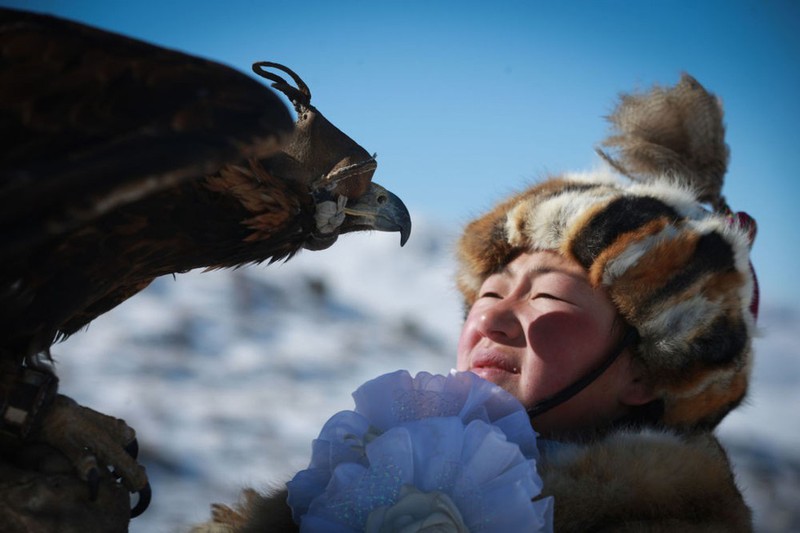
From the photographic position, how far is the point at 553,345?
2334 mm

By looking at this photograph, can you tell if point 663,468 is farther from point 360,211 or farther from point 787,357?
point 787,357

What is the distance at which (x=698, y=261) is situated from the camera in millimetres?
2367

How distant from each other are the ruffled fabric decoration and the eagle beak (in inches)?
21.4

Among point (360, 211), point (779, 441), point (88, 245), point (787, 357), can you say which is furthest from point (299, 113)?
point (787, 357)

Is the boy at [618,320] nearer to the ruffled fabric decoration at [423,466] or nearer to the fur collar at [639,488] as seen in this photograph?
the fur collar at [639,488]

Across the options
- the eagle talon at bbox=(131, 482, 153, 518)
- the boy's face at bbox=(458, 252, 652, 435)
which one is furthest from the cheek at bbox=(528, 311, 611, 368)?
the eagle talon at bbox=(131, 482, 153, 518)

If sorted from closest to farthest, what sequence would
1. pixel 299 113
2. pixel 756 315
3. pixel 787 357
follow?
pixel 299 113 → pixel 756 315 → pixel 787 357

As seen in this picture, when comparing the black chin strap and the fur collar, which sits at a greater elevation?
the black chin strap

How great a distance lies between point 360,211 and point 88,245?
0.83m

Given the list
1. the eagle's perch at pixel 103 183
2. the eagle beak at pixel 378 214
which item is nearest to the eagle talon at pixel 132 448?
the eagle's perch at pixel 103 183

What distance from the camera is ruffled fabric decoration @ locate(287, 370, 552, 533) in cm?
171

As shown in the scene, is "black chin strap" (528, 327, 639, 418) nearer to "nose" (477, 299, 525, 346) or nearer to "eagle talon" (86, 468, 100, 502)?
"nose" (477, 299, 525, 346)

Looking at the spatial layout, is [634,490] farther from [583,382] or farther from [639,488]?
[583,382]

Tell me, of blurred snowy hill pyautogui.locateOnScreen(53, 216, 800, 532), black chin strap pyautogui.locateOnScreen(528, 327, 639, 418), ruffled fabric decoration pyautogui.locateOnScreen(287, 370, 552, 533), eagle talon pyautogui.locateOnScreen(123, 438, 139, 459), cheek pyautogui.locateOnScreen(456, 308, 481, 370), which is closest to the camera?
ruffled fabric decoration pyautogui.locateOnScreen(287, 370, 552, 533)
